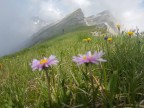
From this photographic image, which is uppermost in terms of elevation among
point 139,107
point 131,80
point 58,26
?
point 58,26

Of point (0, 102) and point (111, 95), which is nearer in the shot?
point (111, 95)

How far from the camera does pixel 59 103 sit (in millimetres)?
3473

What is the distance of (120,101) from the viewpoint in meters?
3.38

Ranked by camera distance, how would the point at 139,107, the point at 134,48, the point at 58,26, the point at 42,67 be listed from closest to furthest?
1. the point at 42,67
2. the point at 139,107
3. the point at 134,48
4. the point at 58,26

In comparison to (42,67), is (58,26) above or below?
above

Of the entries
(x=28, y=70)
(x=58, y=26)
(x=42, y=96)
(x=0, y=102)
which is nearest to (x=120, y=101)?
(x=42, y=96)

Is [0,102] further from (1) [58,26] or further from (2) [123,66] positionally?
(1) [58,26]

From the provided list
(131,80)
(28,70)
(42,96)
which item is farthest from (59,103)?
(28,70)

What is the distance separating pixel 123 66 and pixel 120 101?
0.90m

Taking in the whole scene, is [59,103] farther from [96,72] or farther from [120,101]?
[96,72]

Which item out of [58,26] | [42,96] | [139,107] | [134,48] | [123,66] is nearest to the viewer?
[139,107]

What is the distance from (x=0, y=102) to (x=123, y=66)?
1605 mm

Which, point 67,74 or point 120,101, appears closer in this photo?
point 120,101

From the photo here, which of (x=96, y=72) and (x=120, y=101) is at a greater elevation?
(x=96, y=72)
